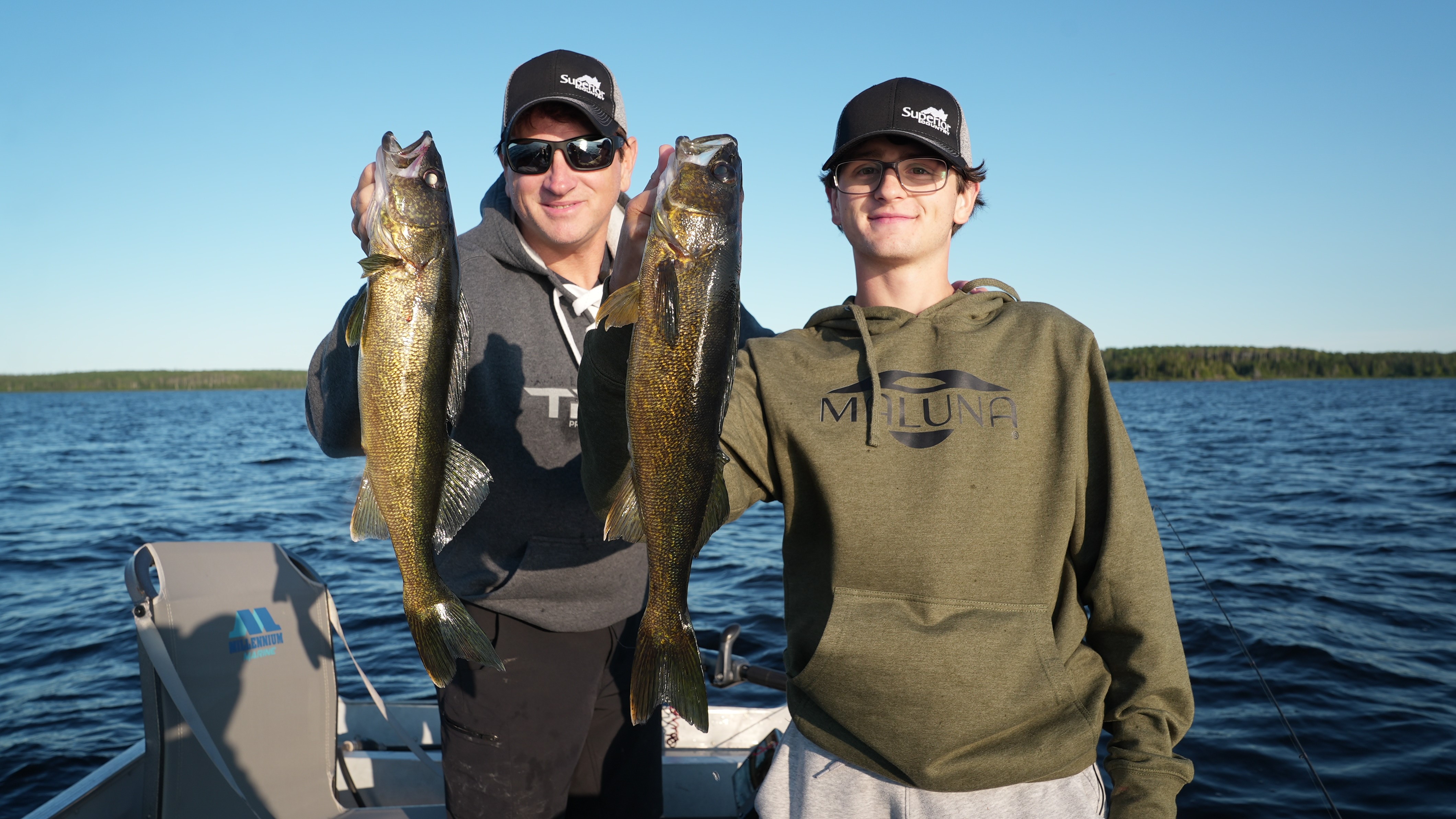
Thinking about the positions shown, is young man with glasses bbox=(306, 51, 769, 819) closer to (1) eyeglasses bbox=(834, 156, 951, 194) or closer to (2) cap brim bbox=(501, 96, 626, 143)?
(2) cap brim bbox=(501, 96, 626, 143)

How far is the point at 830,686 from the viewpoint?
248cm

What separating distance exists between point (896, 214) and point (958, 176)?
283 mm

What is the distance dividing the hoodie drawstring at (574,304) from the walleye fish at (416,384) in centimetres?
92

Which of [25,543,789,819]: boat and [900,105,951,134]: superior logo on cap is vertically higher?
[900,105,951,134]: superior logo on cap

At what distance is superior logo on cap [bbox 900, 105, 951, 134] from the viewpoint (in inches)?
108

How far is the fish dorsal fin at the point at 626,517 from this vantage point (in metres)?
2.32

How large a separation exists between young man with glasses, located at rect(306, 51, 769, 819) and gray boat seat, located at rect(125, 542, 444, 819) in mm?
1250

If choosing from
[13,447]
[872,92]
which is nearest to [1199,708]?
[872,92]

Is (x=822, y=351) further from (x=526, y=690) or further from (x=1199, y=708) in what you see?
(x=1199, y=708)

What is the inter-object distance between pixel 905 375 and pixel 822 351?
32 centimetres

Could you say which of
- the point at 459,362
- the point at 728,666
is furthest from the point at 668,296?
the point at 728,666

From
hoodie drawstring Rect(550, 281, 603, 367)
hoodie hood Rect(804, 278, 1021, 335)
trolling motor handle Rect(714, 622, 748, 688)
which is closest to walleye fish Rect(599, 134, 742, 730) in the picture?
hoodie hood Rect(804, 278, 1021, 335)

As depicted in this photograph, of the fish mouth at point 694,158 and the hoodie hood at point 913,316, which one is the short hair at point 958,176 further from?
the fish mouth at point 694,158

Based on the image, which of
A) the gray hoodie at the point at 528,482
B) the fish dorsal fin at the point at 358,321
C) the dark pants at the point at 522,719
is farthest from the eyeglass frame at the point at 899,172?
the dark pants at the point at 522,719
